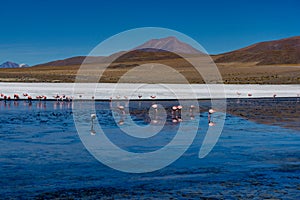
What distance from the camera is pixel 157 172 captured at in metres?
8.96

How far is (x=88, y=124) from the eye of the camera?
51.9ft

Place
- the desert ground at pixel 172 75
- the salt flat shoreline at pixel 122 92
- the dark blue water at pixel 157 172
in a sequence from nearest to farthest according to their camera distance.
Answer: the dark blue water at pixel 157 172 → the salt flat shoreline at pixel 122 92 → the desert ground at pixel 172 75

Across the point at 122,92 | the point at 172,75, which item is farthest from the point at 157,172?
the point at 172,75

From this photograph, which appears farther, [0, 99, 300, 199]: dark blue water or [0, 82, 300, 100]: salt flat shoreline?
[0, 82, 300, 100]: salt flat shoreline

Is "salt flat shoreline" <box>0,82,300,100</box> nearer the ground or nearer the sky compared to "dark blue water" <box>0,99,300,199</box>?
nearer the sky

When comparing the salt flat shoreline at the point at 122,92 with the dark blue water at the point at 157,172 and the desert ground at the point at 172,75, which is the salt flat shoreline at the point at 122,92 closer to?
the desert ground at the point at 172,75

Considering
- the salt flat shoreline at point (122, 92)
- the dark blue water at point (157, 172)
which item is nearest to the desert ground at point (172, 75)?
the salt flat shoreline at point (122, 92)

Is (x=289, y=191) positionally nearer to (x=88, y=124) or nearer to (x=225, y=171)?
(x=225, y=171)

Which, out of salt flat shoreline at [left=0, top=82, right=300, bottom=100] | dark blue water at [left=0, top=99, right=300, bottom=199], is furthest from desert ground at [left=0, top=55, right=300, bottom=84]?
dark blue water at [left=0, top=99, right=300, bottom=199]

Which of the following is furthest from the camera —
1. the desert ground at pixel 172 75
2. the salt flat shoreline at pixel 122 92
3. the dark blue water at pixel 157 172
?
the desert ground at pixel 172 75

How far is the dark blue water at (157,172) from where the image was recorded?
298 inches

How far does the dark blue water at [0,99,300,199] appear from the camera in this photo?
7.58 meters

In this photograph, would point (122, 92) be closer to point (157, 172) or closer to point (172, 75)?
point (157, 172)

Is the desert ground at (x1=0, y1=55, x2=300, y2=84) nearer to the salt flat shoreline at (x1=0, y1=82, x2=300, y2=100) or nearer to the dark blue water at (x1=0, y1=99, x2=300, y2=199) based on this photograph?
the salt flat shoreline at (x1=0, y1=82, x2=300, y2=100)
